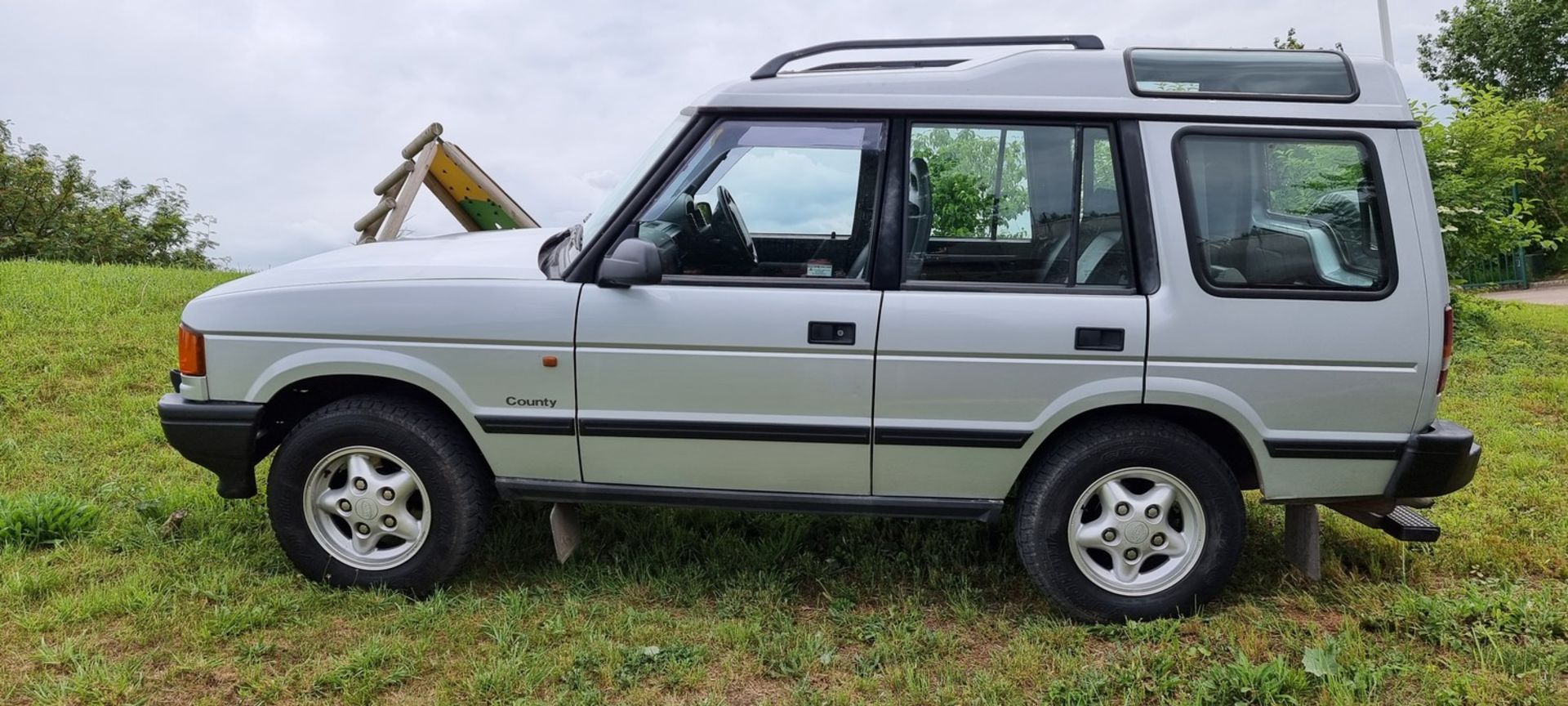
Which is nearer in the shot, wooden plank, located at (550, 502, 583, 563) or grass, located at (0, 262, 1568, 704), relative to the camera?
grass, located at (0, 262, 1568, 704)

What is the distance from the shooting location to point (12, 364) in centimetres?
717

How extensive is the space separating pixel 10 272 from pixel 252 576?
7806 millimetres

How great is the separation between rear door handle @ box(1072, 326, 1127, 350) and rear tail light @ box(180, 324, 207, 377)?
10.8 ft

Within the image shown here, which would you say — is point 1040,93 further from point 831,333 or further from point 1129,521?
point 1129,521

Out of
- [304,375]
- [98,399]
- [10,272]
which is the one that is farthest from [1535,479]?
[10,272]

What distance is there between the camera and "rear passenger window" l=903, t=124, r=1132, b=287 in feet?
11.3

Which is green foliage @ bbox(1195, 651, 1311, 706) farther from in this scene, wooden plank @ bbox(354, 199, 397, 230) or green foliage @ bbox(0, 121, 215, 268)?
green foliage @ bbox(0, 121, 215, 268)

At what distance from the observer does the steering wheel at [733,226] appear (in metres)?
3.52

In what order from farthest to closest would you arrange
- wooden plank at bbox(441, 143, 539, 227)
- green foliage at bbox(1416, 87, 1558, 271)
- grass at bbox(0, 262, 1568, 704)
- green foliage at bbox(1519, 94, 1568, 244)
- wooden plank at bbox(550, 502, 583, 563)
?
green foliage at bbox(1519, 94, 1568, 244) < green foliage at bbox(1416, 87, 1558, 271) < wooden plank at bbox(441, 143, 539, 227) < wooden plank at bbox(550, 502, 583, 563) < grass at bbox(0, 262, 1568, 704)

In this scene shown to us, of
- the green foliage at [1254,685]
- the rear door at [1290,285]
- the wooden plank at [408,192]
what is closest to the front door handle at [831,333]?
the rear door at [1290,285]

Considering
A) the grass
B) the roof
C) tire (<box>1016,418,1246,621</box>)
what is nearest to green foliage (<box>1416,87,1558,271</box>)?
the grass

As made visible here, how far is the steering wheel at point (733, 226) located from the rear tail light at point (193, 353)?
2.05 m

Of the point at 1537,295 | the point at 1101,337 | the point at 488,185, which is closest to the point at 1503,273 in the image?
the point at 1537,295

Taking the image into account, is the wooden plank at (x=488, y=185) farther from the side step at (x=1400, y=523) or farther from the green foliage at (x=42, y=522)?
the side step at (x=1400, y=523)
